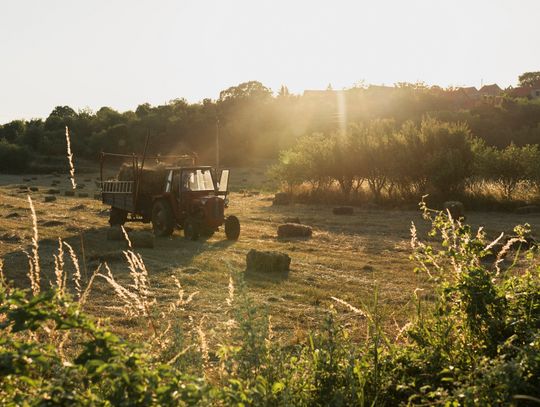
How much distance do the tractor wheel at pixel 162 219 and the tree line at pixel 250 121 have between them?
41.5 metres

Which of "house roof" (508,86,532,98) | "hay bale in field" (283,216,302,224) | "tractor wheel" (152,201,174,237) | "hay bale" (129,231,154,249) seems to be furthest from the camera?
"house roof" (508,86,532,98)

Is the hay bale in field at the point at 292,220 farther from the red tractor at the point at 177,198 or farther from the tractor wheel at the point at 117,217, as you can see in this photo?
the tractor wheel at the point at 117,217

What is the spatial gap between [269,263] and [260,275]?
53 cm

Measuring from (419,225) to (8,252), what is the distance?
44.9 feet

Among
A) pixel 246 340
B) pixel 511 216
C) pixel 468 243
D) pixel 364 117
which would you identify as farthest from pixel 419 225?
pixel 364 117

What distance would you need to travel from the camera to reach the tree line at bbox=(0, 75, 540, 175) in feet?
214

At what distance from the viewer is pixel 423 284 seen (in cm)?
1208

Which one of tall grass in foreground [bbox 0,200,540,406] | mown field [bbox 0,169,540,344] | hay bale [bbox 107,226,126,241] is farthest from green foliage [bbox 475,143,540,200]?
tall grass in foreground [bbox 0,200,540,406]

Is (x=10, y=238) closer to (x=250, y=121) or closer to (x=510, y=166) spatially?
(x=510, y=166)

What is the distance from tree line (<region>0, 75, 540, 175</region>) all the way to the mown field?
34930mm

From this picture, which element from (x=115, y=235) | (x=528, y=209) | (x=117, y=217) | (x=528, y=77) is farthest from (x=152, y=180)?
(x=528, y=77)

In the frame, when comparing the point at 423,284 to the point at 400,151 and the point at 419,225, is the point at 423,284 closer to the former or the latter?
Result: the point at 419,225

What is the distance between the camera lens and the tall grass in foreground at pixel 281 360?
3051 mm

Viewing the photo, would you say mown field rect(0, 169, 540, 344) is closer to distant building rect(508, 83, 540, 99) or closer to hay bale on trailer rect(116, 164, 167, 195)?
hay bale on trailer rect(116, 164, 167, 195)
